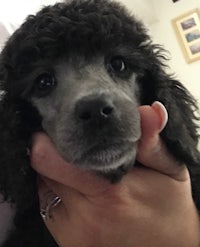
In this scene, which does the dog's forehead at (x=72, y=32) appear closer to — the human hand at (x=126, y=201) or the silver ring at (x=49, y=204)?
the human hand at (x=126, y=201)

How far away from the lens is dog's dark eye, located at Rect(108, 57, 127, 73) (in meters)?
0.98

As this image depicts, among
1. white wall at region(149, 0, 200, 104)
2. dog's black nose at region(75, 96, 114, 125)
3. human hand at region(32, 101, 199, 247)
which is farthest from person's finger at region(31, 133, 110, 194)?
white wall at region(149, 0, 200, 104)

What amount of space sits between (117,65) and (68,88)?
5.6 inches

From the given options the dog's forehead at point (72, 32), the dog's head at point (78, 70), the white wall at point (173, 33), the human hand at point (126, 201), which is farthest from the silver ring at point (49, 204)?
the white wall at point (173, 33)

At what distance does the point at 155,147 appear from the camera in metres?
0.87

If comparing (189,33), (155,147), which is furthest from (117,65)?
(189,33)

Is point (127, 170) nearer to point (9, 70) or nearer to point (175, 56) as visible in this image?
point (9, 70)

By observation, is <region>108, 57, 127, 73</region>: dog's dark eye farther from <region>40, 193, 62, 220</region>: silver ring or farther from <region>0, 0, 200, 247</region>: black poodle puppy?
<region>40, 193, 62, 220</region>: silver ring

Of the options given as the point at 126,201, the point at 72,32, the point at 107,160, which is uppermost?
the point at 72,32

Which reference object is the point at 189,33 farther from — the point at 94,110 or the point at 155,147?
the point at 94,110

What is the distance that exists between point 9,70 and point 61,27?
0.15 meters

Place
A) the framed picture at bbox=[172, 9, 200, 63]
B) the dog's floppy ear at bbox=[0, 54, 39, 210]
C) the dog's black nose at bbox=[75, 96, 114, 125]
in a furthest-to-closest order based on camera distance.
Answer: the framed picture at bbox=[172, 9, 200, 63], the dog's floppy ear at bbox=[0, 54, 39, 210], the dog's black nose at bbox=[75, 96, 114, 125]

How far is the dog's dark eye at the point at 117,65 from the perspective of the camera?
3.21ft

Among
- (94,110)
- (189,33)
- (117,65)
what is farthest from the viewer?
(189,33)
